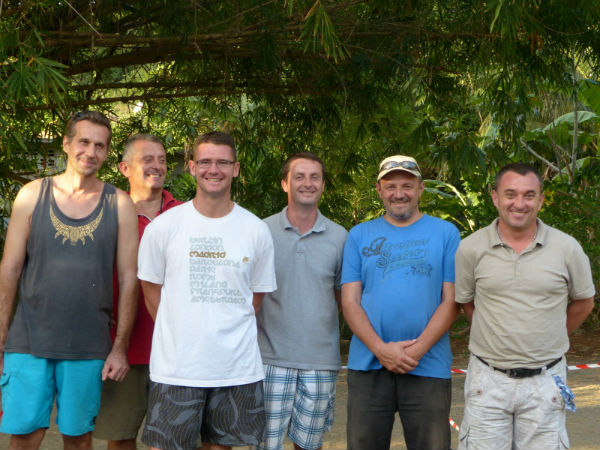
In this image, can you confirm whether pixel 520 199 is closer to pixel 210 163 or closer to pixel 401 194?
pixel 401 194

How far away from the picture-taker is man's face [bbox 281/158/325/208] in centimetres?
322

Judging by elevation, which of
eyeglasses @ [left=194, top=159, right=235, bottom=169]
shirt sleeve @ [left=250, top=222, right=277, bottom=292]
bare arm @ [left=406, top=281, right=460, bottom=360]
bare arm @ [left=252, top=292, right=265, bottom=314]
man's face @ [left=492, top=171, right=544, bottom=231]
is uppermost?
eyeglasses @ [left=194, top=159, right=235, bottom=169]

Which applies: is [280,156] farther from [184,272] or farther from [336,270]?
[184,272]

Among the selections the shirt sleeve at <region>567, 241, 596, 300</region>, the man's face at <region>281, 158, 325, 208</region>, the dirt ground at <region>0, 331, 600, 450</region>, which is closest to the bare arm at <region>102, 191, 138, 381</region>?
the man's face at <region>281, 158, 325, 208</region>

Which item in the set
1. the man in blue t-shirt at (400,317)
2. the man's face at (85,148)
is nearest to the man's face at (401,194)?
the man in blue t-shirt at (400,317)

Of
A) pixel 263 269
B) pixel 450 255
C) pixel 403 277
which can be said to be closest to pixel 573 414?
pixel 450 255

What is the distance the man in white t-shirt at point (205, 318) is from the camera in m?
2.76

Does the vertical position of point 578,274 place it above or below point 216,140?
below

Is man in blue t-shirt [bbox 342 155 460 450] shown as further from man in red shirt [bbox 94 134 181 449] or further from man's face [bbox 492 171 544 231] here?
man in red shirt [bbox 94 134 181 449]

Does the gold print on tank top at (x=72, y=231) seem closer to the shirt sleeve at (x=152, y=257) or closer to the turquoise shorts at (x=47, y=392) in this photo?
the shirt sleeve at (x=152, y=257)

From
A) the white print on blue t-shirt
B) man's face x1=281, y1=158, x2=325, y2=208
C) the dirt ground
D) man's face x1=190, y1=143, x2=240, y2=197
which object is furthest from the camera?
the dirt ground

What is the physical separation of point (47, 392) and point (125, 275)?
0.55 metres

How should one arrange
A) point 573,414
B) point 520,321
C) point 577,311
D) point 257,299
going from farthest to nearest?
point 573,414, point 577,311, point 257,299, point 520,321

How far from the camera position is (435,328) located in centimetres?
305
